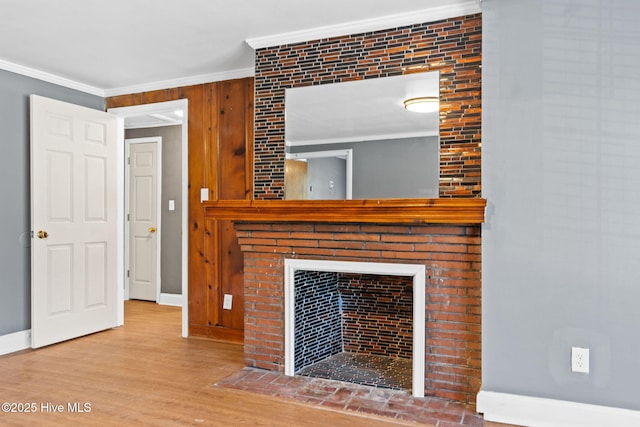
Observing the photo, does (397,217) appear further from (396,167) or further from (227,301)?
(227,301)

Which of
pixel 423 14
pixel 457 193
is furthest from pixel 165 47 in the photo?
pixel 457 193

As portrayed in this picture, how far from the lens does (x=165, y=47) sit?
3.18m

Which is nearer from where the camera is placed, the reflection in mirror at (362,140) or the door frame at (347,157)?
the reflection in mirror at (362,140)

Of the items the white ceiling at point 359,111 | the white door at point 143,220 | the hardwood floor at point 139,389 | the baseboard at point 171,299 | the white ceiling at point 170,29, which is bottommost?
the hardwood floor at point 139,389

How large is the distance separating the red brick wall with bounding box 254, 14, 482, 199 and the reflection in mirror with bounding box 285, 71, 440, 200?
0.18ft

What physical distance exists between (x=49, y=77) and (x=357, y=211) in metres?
2.94

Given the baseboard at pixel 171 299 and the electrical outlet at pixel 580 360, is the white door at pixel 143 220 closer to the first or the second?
the baseboard at pixel 171 299

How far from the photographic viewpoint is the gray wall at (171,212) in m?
5.36

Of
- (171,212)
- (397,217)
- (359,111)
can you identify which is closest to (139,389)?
(397,217)

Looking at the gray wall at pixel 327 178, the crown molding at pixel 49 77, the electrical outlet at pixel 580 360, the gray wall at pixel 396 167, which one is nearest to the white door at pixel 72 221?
the crown molding at pixel 49 77

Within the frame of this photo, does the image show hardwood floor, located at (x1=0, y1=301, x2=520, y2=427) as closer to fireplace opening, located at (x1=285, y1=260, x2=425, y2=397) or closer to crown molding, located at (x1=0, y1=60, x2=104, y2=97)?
fireplace opening, located at (x1=285, y1=260, x2=425, y2=397)

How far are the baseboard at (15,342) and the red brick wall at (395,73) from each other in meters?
2.20

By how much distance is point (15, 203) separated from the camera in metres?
3.60

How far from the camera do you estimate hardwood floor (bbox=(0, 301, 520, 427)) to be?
2373 millimetres
